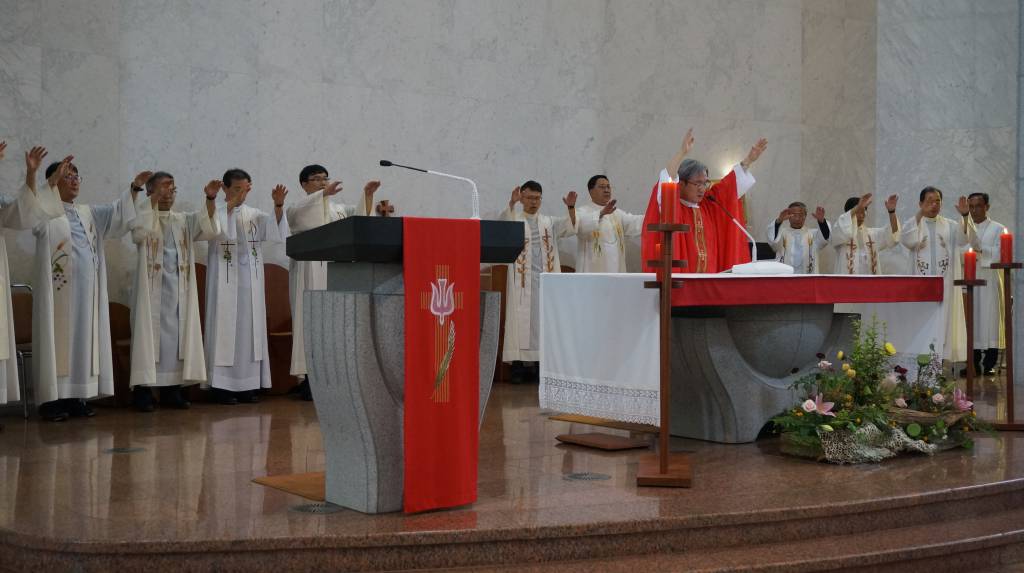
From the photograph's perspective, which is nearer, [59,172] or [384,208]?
[59,172]

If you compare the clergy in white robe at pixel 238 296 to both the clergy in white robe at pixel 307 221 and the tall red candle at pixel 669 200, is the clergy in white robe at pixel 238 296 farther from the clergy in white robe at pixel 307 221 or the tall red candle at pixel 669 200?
the tall red candle at pixel 669 200

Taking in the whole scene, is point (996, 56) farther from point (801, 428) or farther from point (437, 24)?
point (801, 428)

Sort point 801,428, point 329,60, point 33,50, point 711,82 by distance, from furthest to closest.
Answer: point 711,82
point 329,60
point 33,50
point 801,428

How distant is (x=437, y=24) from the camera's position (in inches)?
425

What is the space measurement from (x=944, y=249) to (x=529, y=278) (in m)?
4.51

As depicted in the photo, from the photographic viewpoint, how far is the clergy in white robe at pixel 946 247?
437 inches

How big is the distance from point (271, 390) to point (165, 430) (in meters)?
2.28

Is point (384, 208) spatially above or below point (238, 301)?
above

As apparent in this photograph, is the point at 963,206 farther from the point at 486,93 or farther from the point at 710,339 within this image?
the point at 710,339

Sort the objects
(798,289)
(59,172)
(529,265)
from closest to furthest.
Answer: (798,289) → (59,172) → (529,265)

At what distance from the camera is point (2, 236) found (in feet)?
23.9

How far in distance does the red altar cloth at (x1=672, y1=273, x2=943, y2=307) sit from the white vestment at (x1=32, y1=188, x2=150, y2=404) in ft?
14.9

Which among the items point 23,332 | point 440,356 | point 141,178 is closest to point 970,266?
point 440,356

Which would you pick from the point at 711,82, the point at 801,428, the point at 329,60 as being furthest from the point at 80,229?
the point at 711,82
